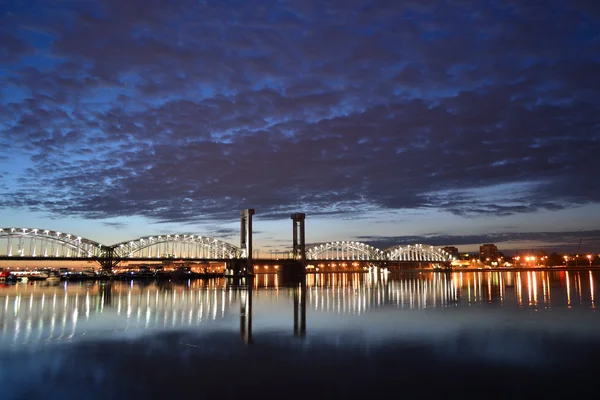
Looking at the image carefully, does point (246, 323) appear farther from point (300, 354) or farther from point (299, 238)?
point (299, 238)

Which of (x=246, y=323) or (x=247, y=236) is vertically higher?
(x=247, y=236)

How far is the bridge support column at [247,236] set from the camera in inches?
4434

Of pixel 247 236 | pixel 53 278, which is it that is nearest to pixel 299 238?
pixel 247 236

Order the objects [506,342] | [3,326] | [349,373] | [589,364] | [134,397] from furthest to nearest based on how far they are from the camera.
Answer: [3,326], [506,342], [589,364], [349,373], [134,397]

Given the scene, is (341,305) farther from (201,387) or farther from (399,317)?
(201,387)

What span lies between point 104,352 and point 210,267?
170466 millimetres

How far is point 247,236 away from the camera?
116562 millimetres

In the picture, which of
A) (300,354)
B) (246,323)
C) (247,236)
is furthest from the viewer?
(247,236)

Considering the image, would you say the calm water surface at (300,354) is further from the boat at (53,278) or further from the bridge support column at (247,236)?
the bridge support column at (247,236)

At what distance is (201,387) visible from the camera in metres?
12.8

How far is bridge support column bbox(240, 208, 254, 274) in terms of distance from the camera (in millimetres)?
112625

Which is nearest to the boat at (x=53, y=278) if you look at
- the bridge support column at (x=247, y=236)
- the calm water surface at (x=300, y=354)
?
the bridge support column at (x=247, y=236)

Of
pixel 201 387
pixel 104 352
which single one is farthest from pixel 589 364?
pixel 104 352

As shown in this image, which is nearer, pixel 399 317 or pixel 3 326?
pixel 3 326
